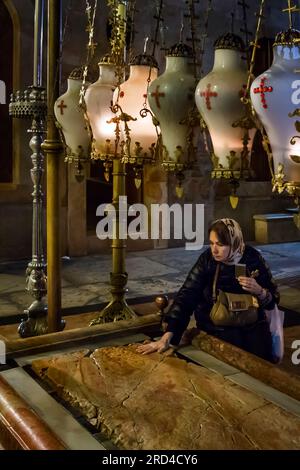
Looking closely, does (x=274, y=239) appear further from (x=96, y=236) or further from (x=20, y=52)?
(x=20, y=52)

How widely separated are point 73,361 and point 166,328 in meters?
0.56

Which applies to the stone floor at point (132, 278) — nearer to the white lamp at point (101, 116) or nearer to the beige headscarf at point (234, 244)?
the beige headscarf at point (234, 244)

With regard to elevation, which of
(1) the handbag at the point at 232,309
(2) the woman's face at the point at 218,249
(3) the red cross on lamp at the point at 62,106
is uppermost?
(3) the red cross on lamp at the point at 62,106

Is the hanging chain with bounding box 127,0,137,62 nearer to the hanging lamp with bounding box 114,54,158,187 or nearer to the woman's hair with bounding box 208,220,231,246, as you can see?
the hanging lamp with bounding box 114,54,158,187

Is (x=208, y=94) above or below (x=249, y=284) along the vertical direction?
above

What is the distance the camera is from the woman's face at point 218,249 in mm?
3172

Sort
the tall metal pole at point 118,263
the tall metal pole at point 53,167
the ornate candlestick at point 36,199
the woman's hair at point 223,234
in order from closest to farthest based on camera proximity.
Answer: the woman's hair at point 223,234 < the tall metal pole at point 53,167 < the ornate candlestick at point 36,199 < the tall metal pole at point 118,263

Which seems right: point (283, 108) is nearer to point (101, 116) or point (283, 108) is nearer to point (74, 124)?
point (101, 116)

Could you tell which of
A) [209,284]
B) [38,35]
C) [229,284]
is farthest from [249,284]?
[38,35]

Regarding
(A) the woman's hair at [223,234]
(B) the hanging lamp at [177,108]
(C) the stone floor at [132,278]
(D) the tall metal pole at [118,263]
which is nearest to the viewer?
(B) the hanging lamp at [177,108]

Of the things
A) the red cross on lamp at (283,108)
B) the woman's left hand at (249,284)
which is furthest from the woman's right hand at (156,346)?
the red cross on lamp at (283,108)

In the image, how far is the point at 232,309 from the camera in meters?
3.22

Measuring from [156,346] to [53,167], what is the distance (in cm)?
150

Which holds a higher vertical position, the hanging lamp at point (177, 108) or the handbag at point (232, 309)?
the hanging lamp at point (177, 108)
